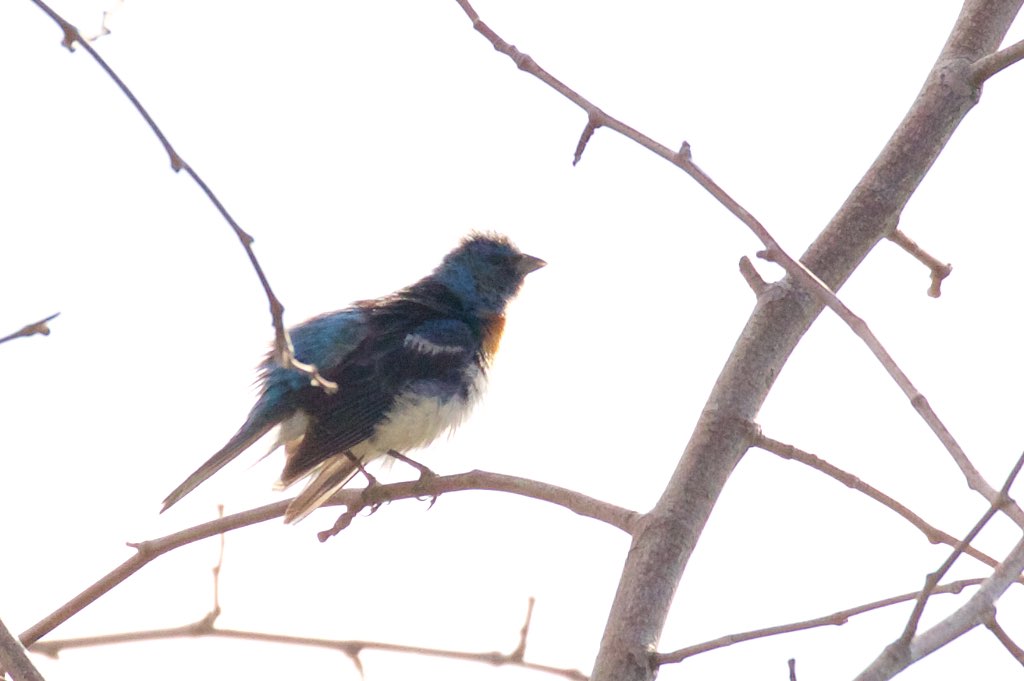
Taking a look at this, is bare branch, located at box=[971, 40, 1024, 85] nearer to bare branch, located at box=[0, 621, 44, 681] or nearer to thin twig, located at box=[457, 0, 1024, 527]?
thin twig, located at box=[457, 0, 1024, 527]

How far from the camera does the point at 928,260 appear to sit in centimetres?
445

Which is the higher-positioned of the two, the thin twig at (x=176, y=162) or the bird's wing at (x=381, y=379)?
the bird's wing at (x=381, y=379)

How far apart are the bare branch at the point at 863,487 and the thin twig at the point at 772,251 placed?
1.37 feet

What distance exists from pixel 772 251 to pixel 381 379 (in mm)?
3593

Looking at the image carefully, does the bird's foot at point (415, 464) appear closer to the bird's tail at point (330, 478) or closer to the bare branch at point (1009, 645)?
the bird's tail at point (330, 478)

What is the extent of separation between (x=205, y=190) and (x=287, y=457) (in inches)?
143

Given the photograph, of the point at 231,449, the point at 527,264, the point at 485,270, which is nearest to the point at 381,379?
the point at 231,449

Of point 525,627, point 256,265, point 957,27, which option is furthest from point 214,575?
point 957,27

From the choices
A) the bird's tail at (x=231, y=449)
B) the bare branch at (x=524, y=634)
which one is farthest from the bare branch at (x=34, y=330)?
the bird's tail at (x=231, y=449)

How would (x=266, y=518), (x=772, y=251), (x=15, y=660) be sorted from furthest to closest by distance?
(x=266, y=518)
(x=772, y=251)
(x=15, y=660)

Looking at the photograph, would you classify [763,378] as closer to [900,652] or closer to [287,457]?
[900,652]

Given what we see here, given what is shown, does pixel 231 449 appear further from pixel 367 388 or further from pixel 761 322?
pixel 761 322

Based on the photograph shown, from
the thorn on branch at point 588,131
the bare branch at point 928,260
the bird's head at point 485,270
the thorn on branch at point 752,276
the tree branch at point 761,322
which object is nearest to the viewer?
the tree branch at point 761,322

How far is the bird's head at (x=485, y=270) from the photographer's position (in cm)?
767
